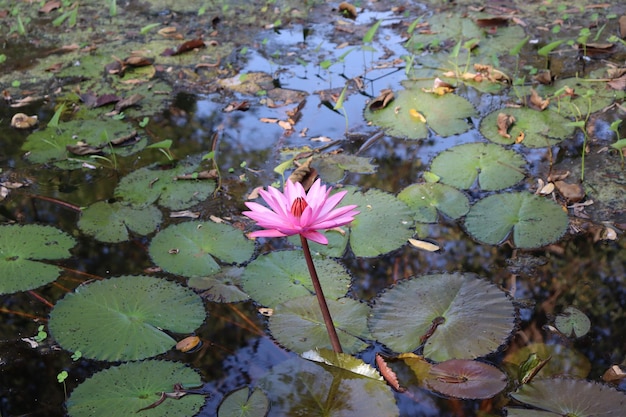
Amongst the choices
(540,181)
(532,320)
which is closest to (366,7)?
(540,181)

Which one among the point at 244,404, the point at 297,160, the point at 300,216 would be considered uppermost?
the point at 300,216

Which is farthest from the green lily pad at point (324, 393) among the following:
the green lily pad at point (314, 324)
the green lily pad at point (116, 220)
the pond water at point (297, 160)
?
the green lily pad at point (116, 220)

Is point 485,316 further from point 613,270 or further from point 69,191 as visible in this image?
point 69,191

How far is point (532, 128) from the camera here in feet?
10.7

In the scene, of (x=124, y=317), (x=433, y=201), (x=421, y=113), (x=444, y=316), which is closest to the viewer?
(x=444, y=316)

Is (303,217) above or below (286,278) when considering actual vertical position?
above

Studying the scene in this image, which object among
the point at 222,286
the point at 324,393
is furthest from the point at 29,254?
the point at 324,393

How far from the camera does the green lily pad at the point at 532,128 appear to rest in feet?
10.5

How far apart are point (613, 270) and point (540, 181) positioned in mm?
629

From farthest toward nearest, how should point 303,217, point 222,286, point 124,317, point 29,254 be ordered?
point 29,254, point 222,286, point 124,317, point 303,217

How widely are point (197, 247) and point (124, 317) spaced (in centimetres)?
46

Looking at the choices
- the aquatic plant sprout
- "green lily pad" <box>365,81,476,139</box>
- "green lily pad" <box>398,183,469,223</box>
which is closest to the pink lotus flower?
the aquatic plant sprout

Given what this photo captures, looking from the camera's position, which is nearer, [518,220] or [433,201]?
[518,220]

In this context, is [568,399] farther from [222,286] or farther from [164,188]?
[164,188]
